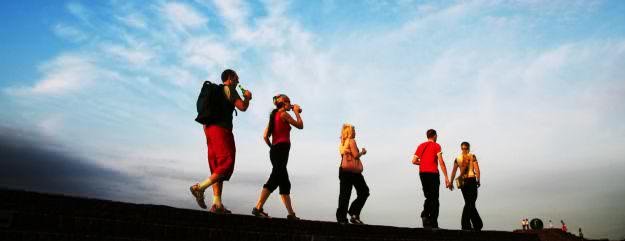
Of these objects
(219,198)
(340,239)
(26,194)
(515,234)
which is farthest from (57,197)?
(515,234)

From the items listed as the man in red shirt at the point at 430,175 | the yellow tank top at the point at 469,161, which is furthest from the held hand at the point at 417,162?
the yellow tank top at the point at 469,161

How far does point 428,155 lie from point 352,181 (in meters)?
1.96

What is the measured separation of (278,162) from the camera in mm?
6570

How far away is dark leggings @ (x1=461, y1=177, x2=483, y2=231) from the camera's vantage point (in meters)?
9.25

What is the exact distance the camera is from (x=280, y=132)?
6.77 m

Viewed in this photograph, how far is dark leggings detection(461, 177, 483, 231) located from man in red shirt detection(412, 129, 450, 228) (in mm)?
697

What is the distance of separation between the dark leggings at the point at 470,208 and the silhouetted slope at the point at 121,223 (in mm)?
4276

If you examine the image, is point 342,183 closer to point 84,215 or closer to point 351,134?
point 351,134

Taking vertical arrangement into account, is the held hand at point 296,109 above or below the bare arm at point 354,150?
above

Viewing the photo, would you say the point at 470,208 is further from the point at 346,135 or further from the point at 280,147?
the point at 280,147

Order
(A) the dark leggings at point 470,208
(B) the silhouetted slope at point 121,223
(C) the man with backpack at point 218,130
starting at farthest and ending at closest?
(A) the dark leggings at point 470,208 < (C) the man with backpack at point 218,130 < (B) the silhouetted slope at point 121,223

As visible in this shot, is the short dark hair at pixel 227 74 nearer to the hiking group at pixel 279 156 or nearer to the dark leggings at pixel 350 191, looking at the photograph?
the hiking group at pixel 279 156

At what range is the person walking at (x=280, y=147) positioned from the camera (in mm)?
6422

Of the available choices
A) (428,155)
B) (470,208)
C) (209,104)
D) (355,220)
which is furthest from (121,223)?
(470,208)
